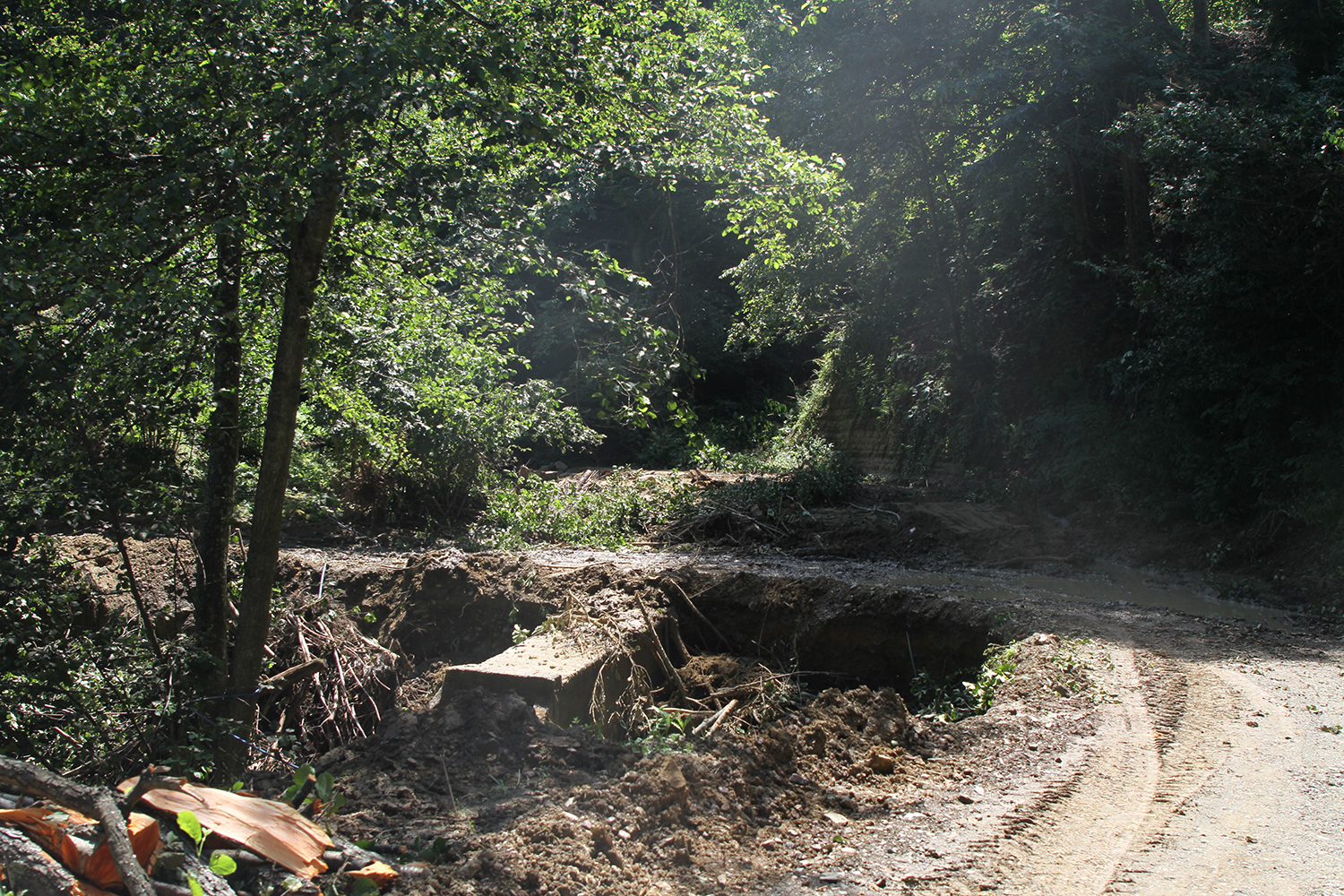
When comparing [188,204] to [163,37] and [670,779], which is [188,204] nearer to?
[163,37]

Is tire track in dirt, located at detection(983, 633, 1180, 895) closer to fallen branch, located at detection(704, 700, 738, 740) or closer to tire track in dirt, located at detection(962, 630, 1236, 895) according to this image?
tire track in dirt, located at detection(962, 630, 1236, 895)

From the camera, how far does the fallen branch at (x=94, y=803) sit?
2259 millimetres

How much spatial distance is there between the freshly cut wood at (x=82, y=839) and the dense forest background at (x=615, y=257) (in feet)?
6.39

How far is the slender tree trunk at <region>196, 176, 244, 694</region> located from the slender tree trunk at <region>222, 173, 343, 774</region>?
0.67 ft

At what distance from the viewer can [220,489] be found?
195 inches

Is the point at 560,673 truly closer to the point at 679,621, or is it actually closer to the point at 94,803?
the point at 679,621

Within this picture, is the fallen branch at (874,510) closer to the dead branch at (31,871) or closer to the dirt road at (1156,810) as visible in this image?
the dirt road at (1156,810)

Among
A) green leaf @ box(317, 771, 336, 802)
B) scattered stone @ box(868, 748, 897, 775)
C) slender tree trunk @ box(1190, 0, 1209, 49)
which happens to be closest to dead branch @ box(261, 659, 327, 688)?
green leaf @ box(317, 771, 336, 802)

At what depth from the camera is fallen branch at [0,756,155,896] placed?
2259 millimetres

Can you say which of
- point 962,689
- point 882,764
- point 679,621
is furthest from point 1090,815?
point 679,621

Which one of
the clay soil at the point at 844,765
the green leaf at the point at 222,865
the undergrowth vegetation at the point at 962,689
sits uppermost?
the green leaf at the point at 222,865

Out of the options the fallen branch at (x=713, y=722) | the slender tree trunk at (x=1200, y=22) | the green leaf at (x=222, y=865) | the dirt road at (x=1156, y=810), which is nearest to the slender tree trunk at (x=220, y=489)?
the green leaf at (x=222, y=865)

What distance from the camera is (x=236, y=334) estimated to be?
448 cm

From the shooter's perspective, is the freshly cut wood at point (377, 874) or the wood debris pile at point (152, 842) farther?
the freshly cut wood at point (377, 874)
